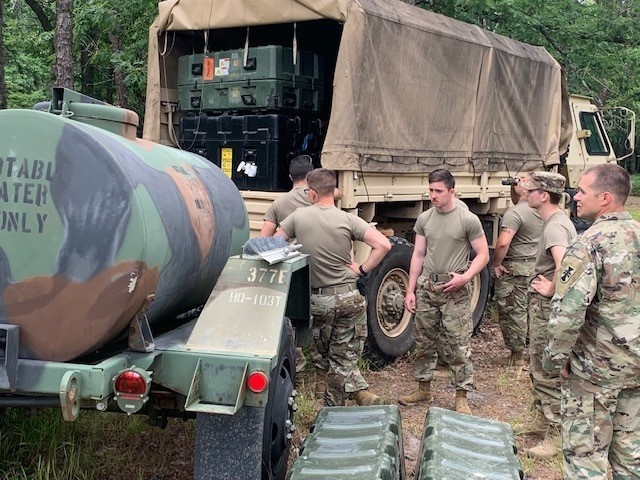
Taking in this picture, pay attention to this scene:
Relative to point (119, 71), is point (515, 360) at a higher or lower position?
lower

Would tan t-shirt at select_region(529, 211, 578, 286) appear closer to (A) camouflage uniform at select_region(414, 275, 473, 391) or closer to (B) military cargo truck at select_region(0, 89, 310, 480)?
(A) camouflage uniform at select_region(414, 275, 473, 391)

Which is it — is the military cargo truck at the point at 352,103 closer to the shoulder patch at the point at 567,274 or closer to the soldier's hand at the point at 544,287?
the soldier's hand at the point at 544,287

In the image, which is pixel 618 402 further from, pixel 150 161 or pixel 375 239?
pixel 150 161

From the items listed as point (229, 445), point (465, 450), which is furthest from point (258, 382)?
point (465, 450)

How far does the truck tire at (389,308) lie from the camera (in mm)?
5996

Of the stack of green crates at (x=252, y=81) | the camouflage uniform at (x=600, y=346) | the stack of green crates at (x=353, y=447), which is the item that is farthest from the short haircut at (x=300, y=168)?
the camouflage uniform at (x=600, y=346)

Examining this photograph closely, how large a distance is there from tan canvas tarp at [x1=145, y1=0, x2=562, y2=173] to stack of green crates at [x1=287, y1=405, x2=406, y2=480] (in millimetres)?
2393

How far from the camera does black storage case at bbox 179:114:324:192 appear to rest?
239 inches

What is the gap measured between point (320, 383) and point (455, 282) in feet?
3.93

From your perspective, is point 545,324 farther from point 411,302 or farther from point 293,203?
point 293,203

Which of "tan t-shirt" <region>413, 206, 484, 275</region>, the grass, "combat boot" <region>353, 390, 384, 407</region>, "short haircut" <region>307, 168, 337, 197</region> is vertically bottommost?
"combat boot" <region>353, 390, 384, 407</region>

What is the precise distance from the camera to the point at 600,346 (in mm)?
3291

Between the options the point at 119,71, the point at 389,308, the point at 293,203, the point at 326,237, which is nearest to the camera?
the point at 326,237

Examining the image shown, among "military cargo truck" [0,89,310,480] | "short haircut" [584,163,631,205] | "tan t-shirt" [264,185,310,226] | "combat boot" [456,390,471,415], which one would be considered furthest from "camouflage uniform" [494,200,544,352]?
"military cargo truck" [0,89,310,480]
